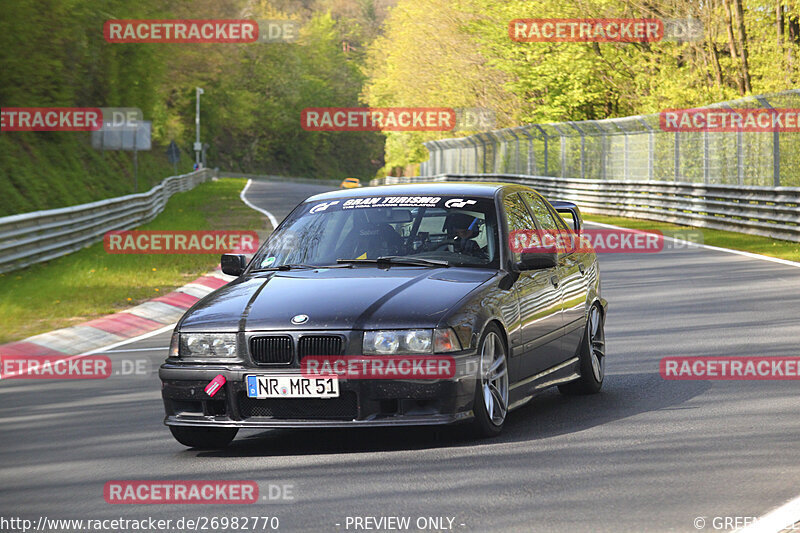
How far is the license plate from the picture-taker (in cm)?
688

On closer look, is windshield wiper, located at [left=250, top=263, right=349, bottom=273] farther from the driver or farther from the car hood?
the driver

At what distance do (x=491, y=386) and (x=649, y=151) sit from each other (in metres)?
29.8

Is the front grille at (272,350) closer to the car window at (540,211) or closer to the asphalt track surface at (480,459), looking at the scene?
the asphalt track surface at (480,459)

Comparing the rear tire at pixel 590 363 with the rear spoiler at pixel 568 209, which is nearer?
the rear tire at pixel 590 363

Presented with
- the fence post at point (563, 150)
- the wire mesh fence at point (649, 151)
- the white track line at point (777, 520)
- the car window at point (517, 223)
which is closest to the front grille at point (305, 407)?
the car window at point (517, 223)

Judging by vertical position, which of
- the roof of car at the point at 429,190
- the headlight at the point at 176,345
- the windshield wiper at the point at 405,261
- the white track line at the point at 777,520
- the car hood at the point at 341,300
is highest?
the roof of car at the point at 429,190

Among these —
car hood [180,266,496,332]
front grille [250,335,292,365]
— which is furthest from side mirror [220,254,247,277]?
front grille [250,335,292,365]


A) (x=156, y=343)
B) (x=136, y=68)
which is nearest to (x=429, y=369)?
(x=156, y=343)

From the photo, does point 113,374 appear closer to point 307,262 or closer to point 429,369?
point 307,262

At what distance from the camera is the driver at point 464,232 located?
8.14 m

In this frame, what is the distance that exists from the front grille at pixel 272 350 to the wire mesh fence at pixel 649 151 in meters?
20.0

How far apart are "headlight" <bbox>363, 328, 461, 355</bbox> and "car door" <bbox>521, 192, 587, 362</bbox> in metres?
1.96

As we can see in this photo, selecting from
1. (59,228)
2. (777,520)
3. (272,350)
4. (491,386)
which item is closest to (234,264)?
(272,350)

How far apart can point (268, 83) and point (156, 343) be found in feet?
437
